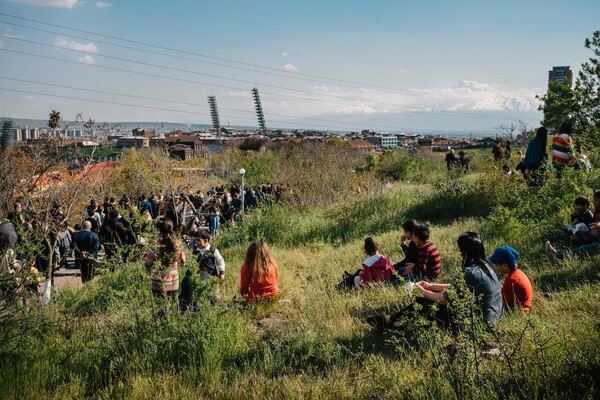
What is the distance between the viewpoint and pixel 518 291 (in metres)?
5.14

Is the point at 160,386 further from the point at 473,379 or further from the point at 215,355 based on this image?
the point at 473,379

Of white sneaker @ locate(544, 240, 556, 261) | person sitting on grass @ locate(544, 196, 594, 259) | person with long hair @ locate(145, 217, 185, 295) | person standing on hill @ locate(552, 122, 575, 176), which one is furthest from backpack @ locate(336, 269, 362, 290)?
person standing on hill @ locate(552, 122, 575, 176)

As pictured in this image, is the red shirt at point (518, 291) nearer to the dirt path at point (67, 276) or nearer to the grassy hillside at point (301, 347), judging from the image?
the grassy hillside at point (301, 347)

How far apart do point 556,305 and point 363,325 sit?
2.09m

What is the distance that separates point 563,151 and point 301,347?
800 centimetres

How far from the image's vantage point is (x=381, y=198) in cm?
1370

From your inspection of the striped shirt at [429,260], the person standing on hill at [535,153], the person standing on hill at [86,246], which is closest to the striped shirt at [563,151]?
the person standing on hill at [535,153]

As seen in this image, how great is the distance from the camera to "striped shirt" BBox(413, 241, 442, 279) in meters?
6.78

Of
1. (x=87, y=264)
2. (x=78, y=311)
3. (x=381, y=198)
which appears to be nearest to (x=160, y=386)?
(x=78, y=311)

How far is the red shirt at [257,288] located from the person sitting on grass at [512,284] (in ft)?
9.45

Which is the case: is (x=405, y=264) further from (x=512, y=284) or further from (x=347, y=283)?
(x=512, y=284)

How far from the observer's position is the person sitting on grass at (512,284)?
16.8 ft

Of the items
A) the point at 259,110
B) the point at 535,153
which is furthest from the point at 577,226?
the point at 259,110

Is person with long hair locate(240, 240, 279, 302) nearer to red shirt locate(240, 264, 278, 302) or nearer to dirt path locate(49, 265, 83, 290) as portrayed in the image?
red shirt locate(240, 264, 278, 302)
